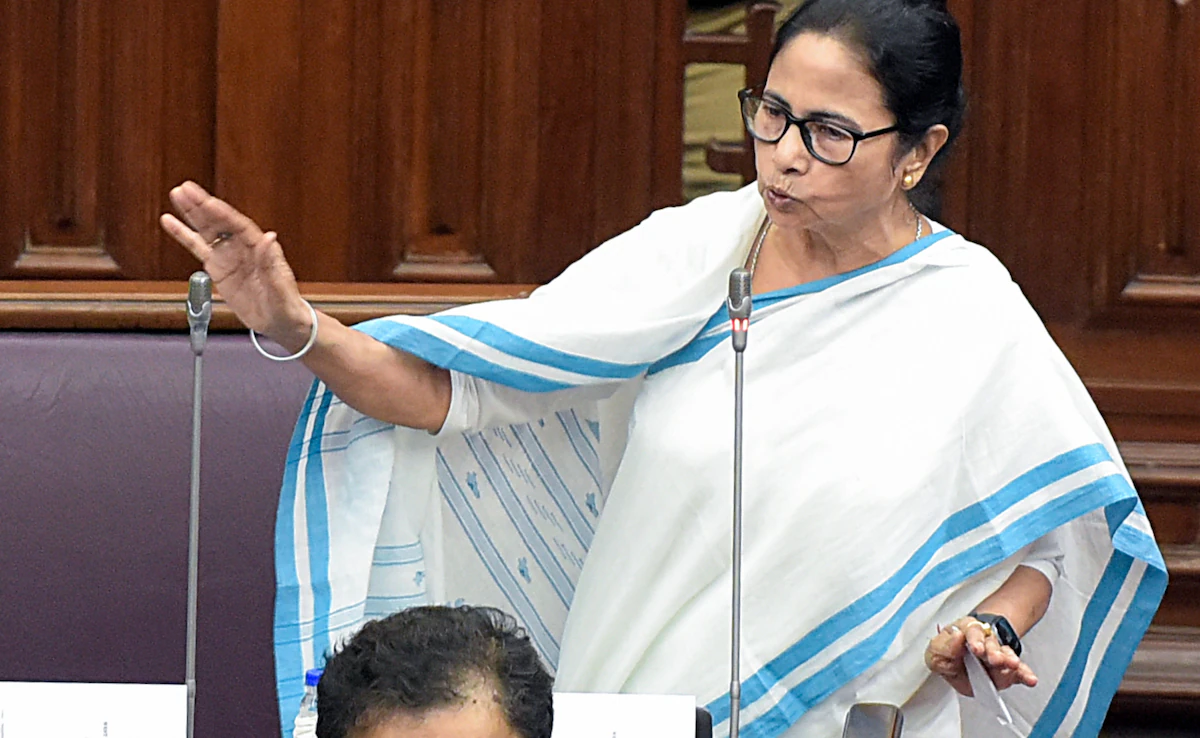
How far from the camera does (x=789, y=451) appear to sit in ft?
5.88

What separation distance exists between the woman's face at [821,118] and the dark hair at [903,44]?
12mm

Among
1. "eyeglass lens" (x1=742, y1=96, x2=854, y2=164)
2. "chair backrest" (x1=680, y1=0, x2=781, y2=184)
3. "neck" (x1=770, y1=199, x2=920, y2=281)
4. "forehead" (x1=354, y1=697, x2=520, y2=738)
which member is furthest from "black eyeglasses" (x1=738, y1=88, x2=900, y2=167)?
"forehead" (x1=354, y1=697, x2=520, y2=738)

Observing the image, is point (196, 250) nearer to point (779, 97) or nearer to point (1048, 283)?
point (779, 97)

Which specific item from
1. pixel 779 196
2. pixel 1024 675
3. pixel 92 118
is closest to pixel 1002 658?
pixel 1024 675

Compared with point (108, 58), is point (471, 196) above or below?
below

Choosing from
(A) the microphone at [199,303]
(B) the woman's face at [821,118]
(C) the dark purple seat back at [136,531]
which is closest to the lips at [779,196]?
(B) the woman's face at [821,118]

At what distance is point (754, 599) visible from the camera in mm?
1795

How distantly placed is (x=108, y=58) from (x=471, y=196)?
19.1 inches

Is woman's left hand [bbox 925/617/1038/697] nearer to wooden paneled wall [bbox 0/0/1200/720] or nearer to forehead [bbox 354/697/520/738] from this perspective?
forehead [bbox 354/697/520/738]

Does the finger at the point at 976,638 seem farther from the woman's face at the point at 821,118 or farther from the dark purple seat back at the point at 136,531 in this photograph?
the dark purple seat back at the point at 136,531

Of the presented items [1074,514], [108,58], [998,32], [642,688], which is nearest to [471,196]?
[108,58]

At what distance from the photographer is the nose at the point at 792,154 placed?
170cm

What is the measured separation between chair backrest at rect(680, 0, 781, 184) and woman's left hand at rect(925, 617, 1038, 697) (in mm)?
915

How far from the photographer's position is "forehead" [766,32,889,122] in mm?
1703
